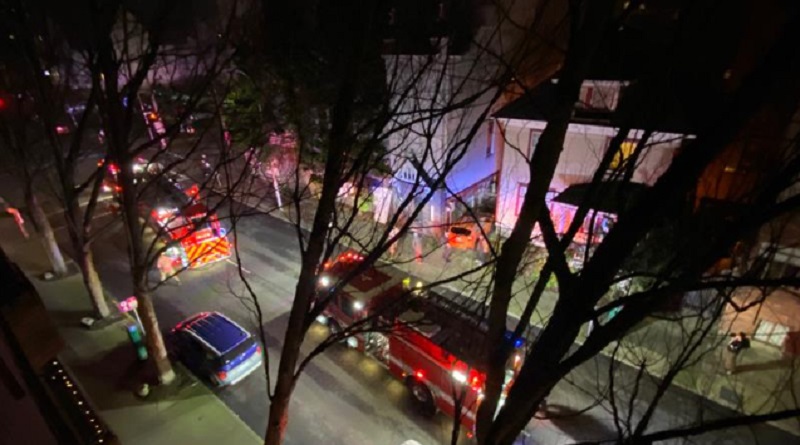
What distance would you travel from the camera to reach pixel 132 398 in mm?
10688

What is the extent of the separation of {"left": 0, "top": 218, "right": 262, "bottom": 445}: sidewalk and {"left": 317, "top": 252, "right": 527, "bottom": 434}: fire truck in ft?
12.8

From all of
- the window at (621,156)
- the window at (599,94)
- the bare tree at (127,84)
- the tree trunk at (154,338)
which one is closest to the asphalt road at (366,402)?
the tree trunk at (154,338)

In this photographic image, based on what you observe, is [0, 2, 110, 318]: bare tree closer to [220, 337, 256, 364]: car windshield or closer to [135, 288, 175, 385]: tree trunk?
[135, 288, 175, 385]: tree trunk

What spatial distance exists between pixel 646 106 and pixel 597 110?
39.4 ft

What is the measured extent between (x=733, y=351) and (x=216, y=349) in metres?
13.8

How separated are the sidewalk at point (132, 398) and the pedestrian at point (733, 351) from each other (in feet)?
40.9

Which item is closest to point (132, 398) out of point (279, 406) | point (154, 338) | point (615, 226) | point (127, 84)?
point (154, 338)

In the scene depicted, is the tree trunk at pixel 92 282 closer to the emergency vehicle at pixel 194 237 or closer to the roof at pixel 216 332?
the emergency vehicle at pixel 194 237

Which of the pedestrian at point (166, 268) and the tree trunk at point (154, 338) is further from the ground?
the tree trunk at point (154, 338)

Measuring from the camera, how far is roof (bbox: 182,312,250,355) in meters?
11.2

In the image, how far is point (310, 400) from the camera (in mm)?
11242

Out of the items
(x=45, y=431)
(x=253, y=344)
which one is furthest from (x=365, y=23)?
(x=253, y=344)

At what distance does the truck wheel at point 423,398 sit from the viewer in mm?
10828

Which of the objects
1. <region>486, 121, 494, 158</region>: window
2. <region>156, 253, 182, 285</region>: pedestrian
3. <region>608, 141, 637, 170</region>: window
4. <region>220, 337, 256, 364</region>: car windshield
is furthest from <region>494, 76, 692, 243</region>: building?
<region>156, 253, 182, 285</region>: pedestrian
